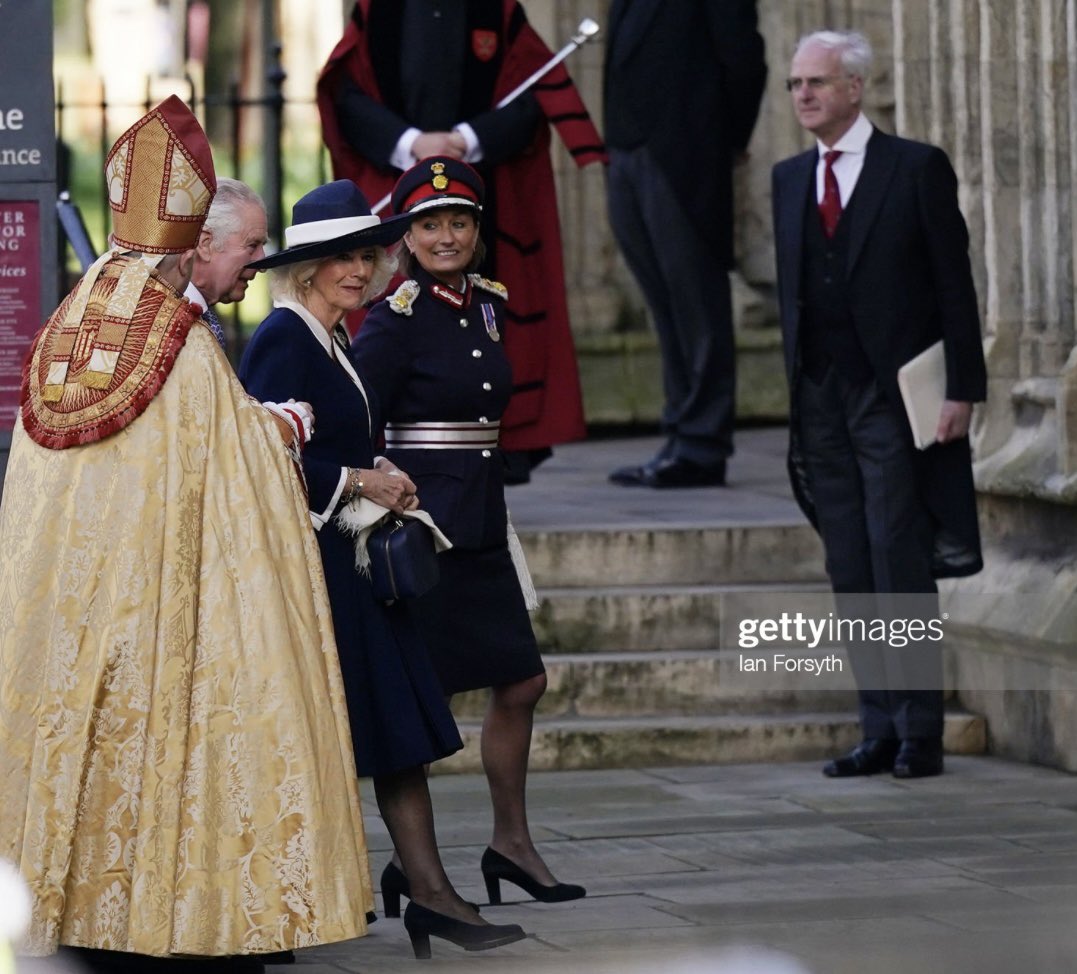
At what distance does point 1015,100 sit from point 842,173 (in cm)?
97

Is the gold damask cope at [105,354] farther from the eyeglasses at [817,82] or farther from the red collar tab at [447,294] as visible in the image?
the eyeglasses at [817,82]

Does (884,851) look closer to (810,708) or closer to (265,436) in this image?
(810,708)

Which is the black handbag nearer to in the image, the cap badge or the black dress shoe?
the cap badge

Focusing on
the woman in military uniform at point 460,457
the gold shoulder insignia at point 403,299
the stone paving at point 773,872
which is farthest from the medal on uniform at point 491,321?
the stone paving at point 773,872

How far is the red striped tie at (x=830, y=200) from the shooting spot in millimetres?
7812

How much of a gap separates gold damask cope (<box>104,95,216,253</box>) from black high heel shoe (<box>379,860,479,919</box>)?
1632mm

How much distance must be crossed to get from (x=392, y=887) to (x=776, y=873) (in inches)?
40.9

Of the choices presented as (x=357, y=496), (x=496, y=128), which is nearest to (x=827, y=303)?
(x=496, y=128)

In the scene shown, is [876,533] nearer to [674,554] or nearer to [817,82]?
[674,554]

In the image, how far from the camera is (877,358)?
304 inches

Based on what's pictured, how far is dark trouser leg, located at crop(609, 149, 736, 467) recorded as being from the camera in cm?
1010

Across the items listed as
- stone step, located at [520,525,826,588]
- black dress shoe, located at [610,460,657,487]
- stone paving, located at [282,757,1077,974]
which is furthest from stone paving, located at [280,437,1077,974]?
black dress shoe, located at [610,460,657,487]

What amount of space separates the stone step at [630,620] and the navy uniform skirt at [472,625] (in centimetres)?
241

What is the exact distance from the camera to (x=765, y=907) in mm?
5977
